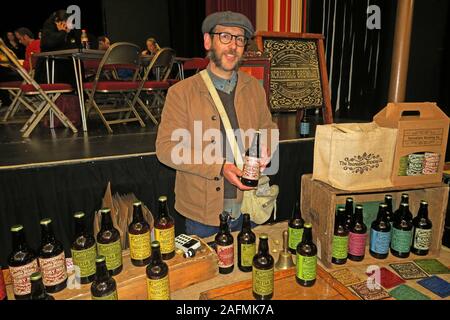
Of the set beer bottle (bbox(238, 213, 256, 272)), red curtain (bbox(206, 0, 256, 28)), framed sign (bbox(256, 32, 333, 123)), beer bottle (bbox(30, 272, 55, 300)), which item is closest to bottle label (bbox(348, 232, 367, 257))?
beer bottle (bbox(238, 213, 256, 272))

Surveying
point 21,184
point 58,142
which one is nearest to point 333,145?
point 21,184

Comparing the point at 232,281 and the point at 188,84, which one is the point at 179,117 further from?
the point at 232,281

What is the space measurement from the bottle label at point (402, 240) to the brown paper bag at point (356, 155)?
210mm

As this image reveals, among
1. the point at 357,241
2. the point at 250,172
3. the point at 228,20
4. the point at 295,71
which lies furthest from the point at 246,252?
the point at 295,71

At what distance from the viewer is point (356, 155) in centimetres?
134

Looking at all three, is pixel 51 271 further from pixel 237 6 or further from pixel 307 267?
pixel 237 6

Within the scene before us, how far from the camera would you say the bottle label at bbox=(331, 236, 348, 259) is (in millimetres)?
1322

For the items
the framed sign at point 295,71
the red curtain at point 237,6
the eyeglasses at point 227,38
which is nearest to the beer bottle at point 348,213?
the eyeglasses at point 227,38

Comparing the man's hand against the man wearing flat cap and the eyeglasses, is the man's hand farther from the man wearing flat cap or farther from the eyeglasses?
the eyeglasses

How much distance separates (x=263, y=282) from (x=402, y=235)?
0.72 metres

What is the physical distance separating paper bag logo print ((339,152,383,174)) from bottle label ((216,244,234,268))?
0.57 meters

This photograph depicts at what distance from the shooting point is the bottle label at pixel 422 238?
1393 millimetres

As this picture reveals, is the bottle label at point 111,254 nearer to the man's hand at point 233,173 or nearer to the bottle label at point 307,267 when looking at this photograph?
the man's hand at point 233,173

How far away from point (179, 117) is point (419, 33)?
2.59 meters
